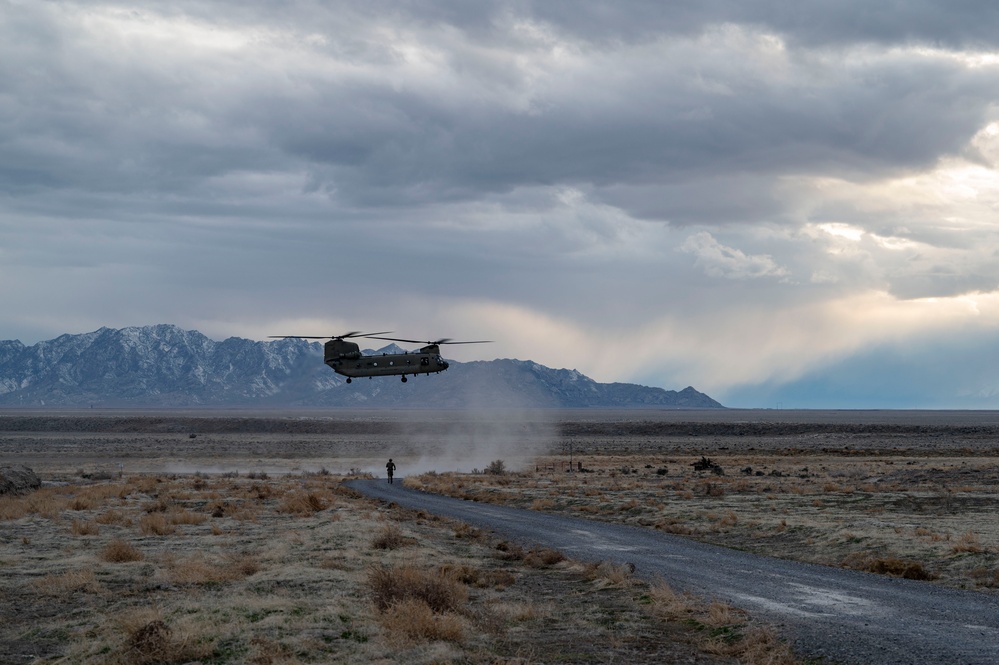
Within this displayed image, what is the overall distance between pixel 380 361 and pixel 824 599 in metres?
42.0

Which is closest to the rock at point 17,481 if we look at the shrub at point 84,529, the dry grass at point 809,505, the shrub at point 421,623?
the shrub at point 84,529

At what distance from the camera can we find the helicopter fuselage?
57188 millimetres

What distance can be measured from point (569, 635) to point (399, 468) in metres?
74.0

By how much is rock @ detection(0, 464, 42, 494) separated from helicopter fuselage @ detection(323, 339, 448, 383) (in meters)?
18.0

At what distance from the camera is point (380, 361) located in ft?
191

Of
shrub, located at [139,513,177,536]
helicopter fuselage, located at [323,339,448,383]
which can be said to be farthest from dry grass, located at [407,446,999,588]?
shrub, located at [139,513,177,536]

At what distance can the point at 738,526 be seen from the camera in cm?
3428

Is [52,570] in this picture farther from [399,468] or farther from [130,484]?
[399,468]

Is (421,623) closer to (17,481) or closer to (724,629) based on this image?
(724,629)

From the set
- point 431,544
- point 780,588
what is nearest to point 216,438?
point 431,544

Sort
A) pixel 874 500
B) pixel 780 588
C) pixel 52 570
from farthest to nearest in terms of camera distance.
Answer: pixel 874 500 < pixel 52 570 < pixel 780 588

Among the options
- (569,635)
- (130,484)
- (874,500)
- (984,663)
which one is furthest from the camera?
(130,484)

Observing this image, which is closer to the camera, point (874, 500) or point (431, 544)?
point (431, 544)

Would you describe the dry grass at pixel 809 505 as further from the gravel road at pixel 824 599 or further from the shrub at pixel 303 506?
the shrub at pixel 303 506
